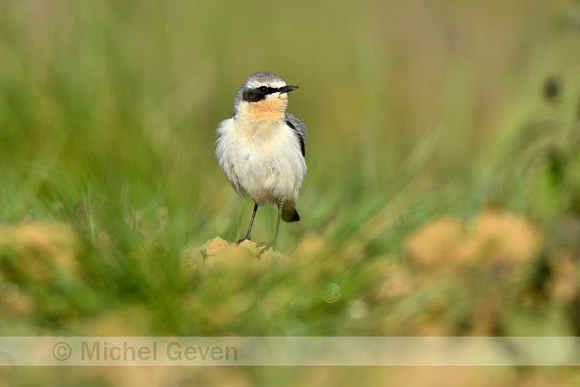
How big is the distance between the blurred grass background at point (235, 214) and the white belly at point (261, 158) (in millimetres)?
204

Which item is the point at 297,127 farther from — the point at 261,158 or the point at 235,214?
the point at 235,214

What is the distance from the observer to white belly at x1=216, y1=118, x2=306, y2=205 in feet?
11.8

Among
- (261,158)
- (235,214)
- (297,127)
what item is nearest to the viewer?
(261,158)

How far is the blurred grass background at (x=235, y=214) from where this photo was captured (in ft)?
10.3

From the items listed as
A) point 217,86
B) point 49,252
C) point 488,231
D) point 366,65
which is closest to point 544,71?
point 366,65

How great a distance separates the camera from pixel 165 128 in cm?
567

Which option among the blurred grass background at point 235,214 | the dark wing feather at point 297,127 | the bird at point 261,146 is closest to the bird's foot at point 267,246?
the bird at point 261,146

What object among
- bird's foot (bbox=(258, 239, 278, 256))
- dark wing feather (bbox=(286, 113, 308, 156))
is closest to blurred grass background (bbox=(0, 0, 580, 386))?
bird's foot (bbox=(258, 239, 278, 256))

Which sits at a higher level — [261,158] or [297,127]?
[297,127]

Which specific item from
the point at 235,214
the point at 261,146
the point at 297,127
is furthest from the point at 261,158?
the point at 235,214

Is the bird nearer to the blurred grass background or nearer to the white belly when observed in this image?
the white belly

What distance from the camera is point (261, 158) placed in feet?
11.8

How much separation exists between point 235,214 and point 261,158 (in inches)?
22.3

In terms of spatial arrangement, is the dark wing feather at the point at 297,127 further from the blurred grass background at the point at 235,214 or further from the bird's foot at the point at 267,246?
the bird's foot at the point at 267,246
